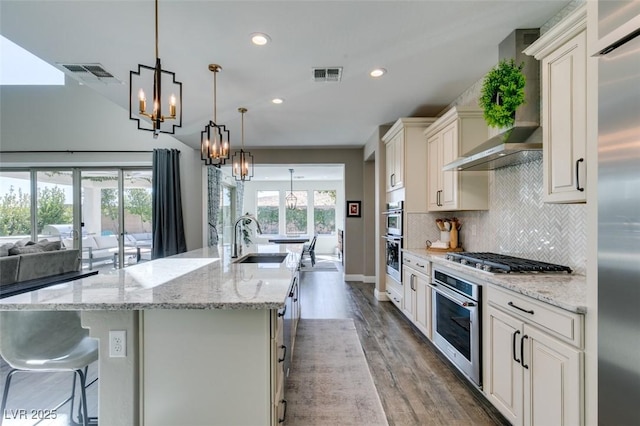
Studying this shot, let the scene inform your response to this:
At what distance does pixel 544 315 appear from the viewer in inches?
58.4

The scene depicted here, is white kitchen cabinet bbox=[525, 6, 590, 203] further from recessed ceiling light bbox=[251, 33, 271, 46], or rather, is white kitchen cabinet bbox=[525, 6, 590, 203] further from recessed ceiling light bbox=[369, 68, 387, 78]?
recessed ceiling light bbox=[251, 33, 271, 46]

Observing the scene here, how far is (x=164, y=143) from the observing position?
247 inches

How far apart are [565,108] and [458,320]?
1.67m

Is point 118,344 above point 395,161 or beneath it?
beneath

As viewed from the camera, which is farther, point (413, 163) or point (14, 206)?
point (14, 206)

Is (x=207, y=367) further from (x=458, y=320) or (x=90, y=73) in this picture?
(x=90, y=73)

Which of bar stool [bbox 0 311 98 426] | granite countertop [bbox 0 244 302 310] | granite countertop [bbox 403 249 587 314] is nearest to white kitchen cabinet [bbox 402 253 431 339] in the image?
granite countertop [bbox 403 249 587 314]

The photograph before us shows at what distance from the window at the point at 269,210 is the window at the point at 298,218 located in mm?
434

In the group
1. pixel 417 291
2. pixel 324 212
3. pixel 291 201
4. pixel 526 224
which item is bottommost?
pixel 417 291

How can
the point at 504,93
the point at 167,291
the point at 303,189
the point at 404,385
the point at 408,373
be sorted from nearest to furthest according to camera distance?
the point at 167,291
the point at 504,93
the point at 404,385
the point at 408,373
the point at 303,189

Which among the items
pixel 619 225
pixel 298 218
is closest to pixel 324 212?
pixel 298 218

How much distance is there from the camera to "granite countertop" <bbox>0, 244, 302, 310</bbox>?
1.25m

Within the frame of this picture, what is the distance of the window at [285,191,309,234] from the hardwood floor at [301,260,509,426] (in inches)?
262

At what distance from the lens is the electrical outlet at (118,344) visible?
133cm
